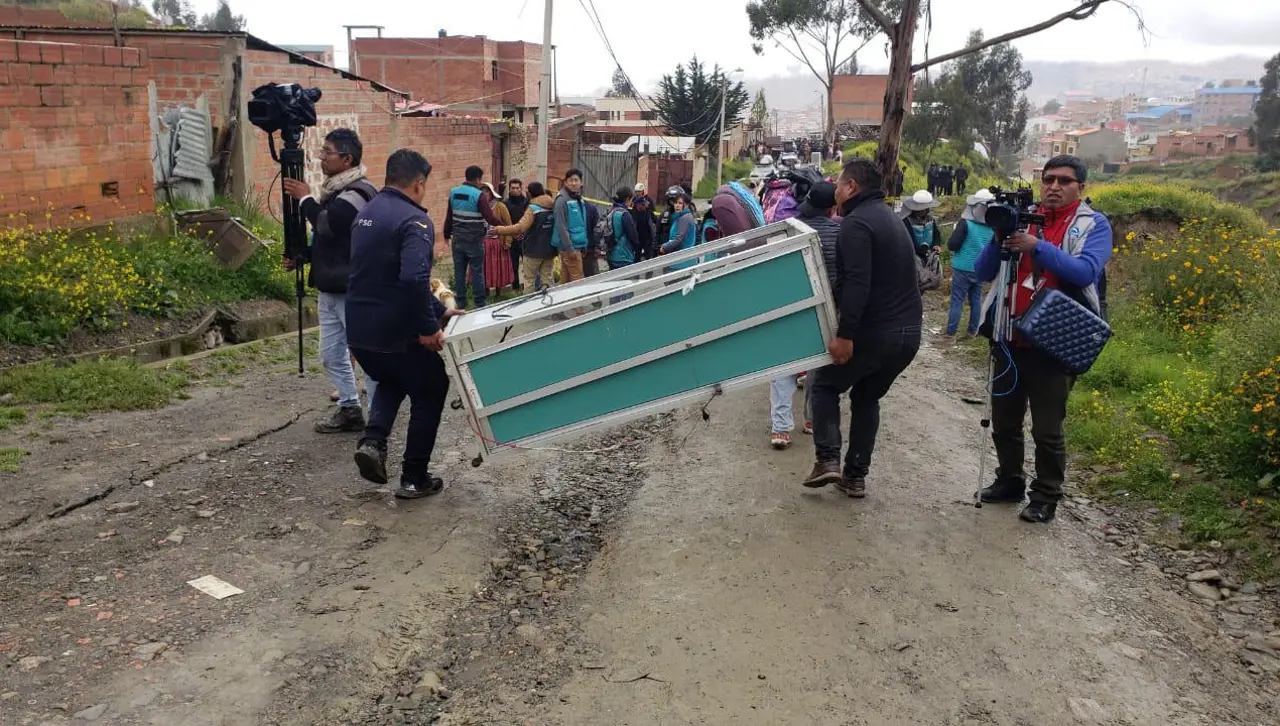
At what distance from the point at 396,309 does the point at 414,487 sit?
102cm

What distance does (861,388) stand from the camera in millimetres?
5160

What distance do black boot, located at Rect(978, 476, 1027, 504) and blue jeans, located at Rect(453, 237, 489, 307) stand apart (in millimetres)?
6547

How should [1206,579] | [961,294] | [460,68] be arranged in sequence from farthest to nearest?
[460,68]
[961,294]
[1206,579]

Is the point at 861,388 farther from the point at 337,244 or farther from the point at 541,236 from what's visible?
the point at 541,236

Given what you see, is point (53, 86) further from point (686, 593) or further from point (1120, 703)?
point (1120, 703)

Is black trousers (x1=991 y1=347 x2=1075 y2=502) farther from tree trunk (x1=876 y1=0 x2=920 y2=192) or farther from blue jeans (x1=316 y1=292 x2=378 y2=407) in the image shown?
tree trunk (x1=876 y1=0 x2=920 y2=192)

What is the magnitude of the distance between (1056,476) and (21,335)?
6.96 meters

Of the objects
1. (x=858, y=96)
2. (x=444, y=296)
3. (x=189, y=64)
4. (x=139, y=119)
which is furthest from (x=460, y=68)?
(x=858, y=96)

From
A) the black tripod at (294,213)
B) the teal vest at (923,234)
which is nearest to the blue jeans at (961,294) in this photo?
the teal vest at (923,234)

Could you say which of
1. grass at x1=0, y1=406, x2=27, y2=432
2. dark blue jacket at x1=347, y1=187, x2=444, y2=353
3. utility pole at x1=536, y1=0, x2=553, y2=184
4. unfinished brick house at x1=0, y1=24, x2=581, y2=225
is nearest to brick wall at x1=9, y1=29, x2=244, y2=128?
unfinished brick house at x1=0, y1=24, x2=581, y2=225

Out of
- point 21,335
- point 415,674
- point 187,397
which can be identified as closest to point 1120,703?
point 415,674

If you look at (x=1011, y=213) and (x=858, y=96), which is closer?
(x=1011, y=213)

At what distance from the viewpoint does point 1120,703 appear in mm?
3467

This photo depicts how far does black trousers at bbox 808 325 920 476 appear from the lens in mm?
4918
